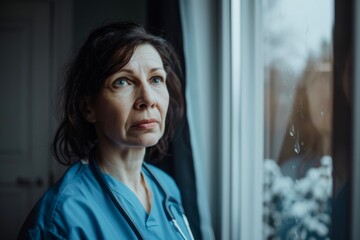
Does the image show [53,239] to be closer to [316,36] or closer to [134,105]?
[134,105]

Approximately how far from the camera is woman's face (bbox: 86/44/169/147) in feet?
2.43

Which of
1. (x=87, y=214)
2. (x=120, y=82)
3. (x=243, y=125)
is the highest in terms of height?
(x=120, y=82)

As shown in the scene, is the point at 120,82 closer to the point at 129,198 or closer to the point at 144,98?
the point at 144,98

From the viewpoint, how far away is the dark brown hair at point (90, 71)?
0.74m

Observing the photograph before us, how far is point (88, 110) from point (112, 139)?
0.09 meters

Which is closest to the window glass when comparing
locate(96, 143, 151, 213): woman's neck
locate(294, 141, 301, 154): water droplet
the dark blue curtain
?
locate(294, 141, 301, 154): water droplet

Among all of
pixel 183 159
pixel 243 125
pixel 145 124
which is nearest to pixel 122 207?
pixel 145 124

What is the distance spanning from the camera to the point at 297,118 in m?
0.96

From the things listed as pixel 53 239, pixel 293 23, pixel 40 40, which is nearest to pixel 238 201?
pixel 293 23

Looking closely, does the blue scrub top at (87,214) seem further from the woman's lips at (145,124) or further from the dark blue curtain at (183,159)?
the dark blue curtain at (183,159)

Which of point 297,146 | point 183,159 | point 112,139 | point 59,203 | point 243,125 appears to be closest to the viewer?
point 59,203

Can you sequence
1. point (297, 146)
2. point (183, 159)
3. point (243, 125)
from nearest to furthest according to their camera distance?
point (297, 146)
point (183, 159)
point (243, 125)

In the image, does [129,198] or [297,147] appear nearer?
[129,198]

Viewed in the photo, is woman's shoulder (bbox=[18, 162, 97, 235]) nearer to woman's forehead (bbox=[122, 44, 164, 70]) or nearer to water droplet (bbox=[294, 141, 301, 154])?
woman's forehead (bbox=[122, 44, 164, 70])
